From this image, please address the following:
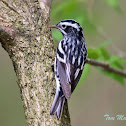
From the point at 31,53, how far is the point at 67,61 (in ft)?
1.75

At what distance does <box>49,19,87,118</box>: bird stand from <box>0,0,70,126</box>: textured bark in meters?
0.08

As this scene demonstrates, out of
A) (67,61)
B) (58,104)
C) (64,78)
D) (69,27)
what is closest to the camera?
(58,104)

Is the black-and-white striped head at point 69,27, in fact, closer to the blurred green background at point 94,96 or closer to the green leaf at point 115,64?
the green leaf at point 115,64

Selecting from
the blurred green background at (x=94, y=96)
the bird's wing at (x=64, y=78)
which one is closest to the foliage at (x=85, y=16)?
the bird's wing at (x=64, y=78)

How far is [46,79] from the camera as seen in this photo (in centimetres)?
292

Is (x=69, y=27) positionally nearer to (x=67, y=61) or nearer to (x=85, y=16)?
(x=85, y=16)

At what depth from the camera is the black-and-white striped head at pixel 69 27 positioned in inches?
146

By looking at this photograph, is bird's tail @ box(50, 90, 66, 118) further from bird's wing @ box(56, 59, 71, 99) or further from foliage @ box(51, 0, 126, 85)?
foliage @ box(51, 0, 126, 85)

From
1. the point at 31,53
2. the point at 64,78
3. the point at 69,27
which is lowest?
the point at 64,78

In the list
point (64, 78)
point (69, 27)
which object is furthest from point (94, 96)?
point (64, 78)

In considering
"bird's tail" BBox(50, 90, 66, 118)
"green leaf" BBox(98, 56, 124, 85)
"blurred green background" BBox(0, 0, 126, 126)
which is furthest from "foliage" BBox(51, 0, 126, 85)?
"blurred green background" BBox(0, 0, 126, 126)

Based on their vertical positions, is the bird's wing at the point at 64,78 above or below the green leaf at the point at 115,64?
below

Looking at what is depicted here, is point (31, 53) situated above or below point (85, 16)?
below

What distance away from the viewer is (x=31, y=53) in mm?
3014
